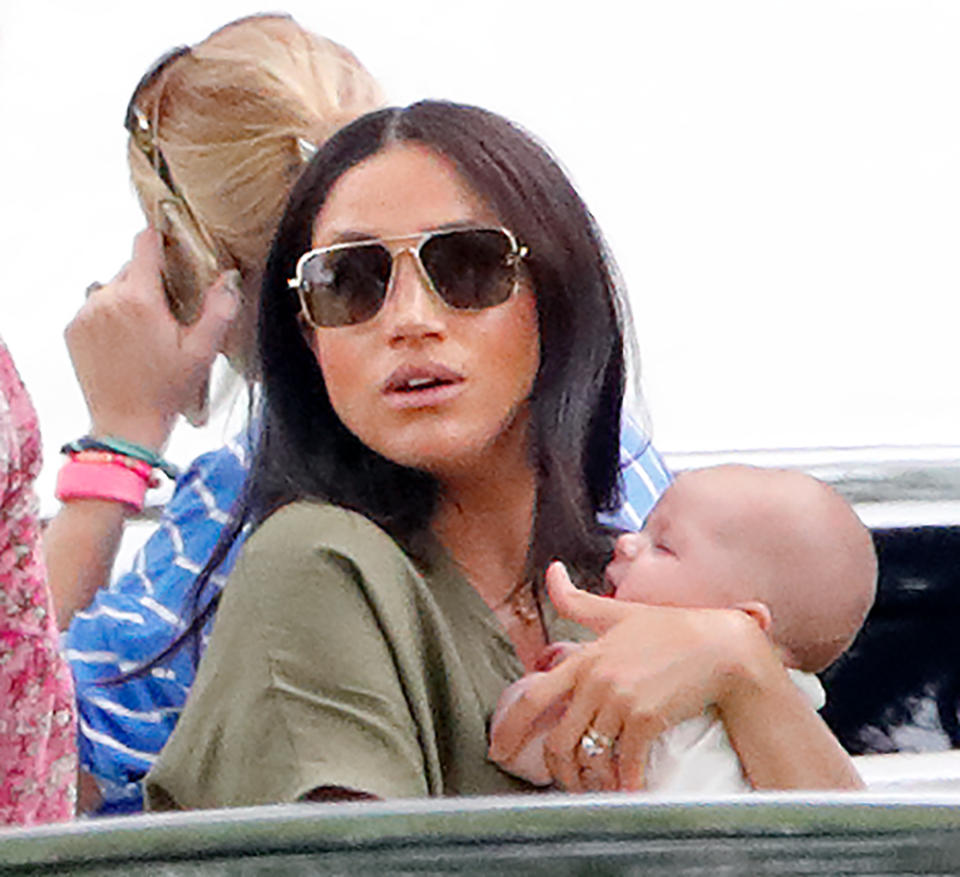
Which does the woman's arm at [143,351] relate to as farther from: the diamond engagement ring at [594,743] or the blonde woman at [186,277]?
the diamond engagement ring at [594,743]

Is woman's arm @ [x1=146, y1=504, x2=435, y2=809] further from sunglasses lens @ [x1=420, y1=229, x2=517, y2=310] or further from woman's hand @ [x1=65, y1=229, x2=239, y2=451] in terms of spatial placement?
woman's hand @ [x1=65, y1=229, x2=239, y2=451]

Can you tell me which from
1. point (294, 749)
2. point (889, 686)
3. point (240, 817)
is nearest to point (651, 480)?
point (889, 686)

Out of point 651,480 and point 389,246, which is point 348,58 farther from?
point 389,246

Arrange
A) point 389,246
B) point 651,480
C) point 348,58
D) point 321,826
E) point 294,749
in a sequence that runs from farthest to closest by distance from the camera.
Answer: point 348,58 < point 651,480 < point 389,246 < point 294,749 < point 321,826

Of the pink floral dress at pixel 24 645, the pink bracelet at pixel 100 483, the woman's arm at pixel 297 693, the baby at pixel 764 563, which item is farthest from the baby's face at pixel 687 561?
the pink bracelet at pixel 100 483

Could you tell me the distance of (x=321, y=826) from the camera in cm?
45

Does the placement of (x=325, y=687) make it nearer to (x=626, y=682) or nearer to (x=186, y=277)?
(x=626, y=682)

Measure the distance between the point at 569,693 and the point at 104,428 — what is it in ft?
1.57

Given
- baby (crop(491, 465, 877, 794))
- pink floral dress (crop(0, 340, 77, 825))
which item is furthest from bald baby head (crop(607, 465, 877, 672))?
pink floral dress (crop(0, 340, 77, 825))

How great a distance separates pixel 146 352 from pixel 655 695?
1.68ft

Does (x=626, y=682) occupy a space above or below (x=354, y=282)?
below

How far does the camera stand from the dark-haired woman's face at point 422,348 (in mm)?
734

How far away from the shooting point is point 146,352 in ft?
3.58

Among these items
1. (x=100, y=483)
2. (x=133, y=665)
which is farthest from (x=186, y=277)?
(x=133, y=665)
